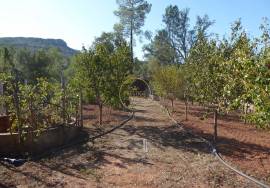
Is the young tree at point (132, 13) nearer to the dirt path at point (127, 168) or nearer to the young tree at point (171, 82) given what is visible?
the young tree at point (171, 82)

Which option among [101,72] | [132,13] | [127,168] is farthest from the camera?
[132,13]

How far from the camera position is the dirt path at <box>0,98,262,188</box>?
10.3 m

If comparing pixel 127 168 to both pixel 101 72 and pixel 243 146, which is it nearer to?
pixel 243 146

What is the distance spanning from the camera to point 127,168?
11781 mm

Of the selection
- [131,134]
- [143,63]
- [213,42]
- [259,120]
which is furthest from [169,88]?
[143,63]

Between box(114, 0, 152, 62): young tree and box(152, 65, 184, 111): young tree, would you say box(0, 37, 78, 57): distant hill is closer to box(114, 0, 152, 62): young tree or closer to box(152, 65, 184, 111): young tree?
box(114, 0, 152, 62): young tree

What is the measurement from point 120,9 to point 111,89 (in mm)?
39279

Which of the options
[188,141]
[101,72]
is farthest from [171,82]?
[188,141]

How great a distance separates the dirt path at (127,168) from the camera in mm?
10266

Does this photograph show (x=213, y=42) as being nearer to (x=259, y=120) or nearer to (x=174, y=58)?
(x=259, y=120)

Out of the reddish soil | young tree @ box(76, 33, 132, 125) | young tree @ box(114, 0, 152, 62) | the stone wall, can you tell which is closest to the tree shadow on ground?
the reddish soil

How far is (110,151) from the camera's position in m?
14.2

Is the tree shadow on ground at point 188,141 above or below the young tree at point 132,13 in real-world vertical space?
below

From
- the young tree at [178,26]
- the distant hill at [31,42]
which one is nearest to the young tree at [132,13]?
the young tree at [178,26]
